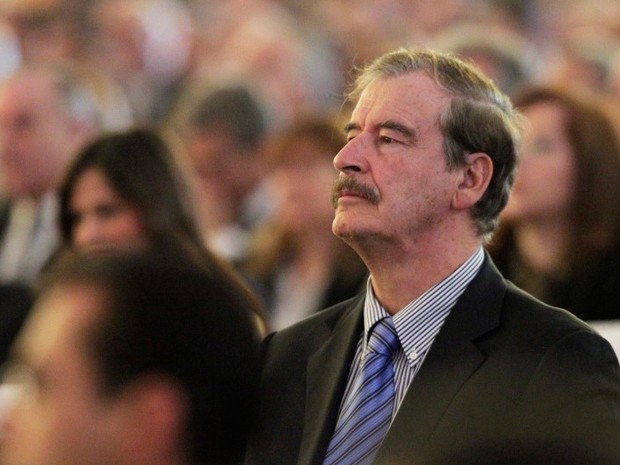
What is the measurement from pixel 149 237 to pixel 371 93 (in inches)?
46.2

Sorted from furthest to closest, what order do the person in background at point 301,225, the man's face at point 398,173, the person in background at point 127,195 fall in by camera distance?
the person in background at point 301,225 → the person in background at point 127,195 → the man's face at point 398,173

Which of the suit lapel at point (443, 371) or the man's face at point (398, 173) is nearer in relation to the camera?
the suit lapel at point (443, 371)

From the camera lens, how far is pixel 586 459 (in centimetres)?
190

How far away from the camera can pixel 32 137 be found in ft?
16.3

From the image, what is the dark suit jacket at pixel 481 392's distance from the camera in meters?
2.24

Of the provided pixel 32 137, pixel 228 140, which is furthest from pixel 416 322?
pixel 32 137

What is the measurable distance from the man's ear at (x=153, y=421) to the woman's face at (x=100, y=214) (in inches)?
86.5

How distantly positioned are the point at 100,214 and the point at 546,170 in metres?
1.36

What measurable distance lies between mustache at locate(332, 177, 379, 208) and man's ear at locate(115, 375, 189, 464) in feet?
3.89

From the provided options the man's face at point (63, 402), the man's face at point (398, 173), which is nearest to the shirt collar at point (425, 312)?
the man's face at point (398, 173)

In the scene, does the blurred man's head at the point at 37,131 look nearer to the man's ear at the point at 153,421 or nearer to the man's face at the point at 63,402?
the man's face at the point at 63,402

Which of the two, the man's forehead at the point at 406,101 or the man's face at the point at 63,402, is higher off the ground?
the man's face at the point at 63,402

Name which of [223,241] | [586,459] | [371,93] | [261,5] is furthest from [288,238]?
[261,5]

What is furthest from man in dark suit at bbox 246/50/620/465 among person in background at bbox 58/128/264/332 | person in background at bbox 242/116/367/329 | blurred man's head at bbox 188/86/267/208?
blurred man's head at bbox 188/86/267/208
